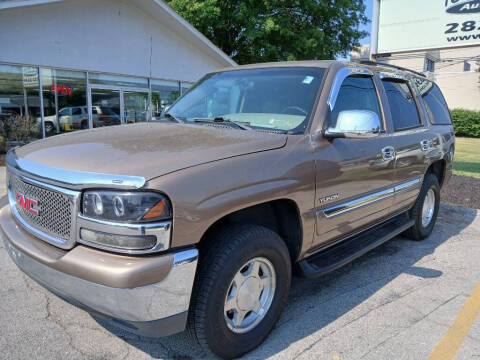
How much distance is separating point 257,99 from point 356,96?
913 millimetres

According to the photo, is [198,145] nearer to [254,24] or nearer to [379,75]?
[379,75]

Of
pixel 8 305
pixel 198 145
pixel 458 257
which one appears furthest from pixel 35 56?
pixel 458 257

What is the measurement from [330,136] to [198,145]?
1.04m

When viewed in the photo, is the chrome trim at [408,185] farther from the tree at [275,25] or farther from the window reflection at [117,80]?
the tree at [275,25]

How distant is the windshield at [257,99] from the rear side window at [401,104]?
115 centimetres

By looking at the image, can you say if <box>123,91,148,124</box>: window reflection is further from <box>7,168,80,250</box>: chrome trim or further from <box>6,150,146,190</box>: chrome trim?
<box>6,150,146,190</box>: chrome trim

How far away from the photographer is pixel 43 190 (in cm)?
227

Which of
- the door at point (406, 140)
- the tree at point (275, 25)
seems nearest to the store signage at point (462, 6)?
the tree at point (275, 25)

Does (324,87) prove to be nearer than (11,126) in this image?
Yes

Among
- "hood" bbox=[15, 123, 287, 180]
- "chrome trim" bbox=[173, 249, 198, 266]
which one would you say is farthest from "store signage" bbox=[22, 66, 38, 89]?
"chrome trim" bbox=[173, 249, 198, 266]

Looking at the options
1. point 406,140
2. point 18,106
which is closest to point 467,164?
point 406,140

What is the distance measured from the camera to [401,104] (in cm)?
424

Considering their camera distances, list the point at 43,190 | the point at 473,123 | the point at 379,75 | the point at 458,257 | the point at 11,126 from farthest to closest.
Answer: the point at 473,123, the point at 11,126, the point at 458,257, the point at 379,75, the point at 43,190

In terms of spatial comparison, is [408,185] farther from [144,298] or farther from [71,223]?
[71,223]
